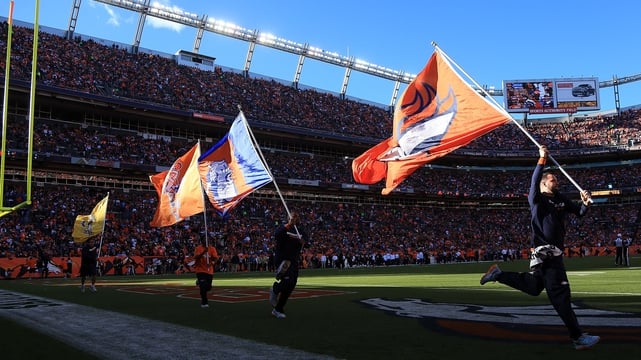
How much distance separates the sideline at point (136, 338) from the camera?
572 centimetres

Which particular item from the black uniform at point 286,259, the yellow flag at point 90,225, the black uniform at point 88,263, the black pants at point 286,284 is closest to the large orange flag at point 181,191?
the black uniform at point 88,263

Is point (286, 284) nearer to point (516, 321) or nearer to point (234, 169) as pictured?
point (516, 321)

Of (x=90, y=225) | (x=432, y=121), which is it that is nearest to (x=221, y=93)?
(x=90, y=225)

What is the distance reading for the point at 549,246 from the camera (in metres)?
5.70

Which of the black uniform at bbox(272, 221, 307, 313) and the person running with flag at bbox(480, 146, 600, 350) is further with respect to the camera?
the black uniform at bbox(272, 221, 307, 313)

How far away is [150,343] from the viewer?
6555 mm

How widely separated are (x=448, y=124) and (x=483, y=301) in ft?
12.2

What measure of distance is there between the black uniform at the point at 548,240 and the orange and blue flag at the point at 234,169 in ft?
23.6

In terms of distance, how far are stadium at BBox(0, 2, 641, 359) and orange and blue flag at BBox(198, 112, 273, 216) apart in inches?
354

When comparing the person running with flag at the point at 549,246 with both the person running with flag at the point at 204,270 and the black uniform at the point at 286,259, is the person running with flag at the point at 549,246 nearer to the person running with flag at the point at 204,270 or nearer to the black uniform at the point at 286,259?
the black uniform at the point at 286,259

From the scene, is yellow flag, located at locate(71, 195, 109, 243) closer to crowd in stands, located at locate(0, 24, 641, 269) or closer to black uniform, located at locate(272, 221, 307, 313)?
crowd in stands, located at locate(0, 24, 641, 269)

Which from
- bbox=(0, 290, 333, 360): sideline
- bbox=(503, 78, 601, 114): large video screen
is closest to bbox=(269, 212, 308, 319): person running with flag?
bbox=(0, 290, 333, 360): sideline

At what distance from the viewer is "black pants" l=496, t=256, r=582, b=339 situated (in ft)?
17.7

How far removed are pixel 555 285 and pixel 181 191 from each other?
13237 mm
